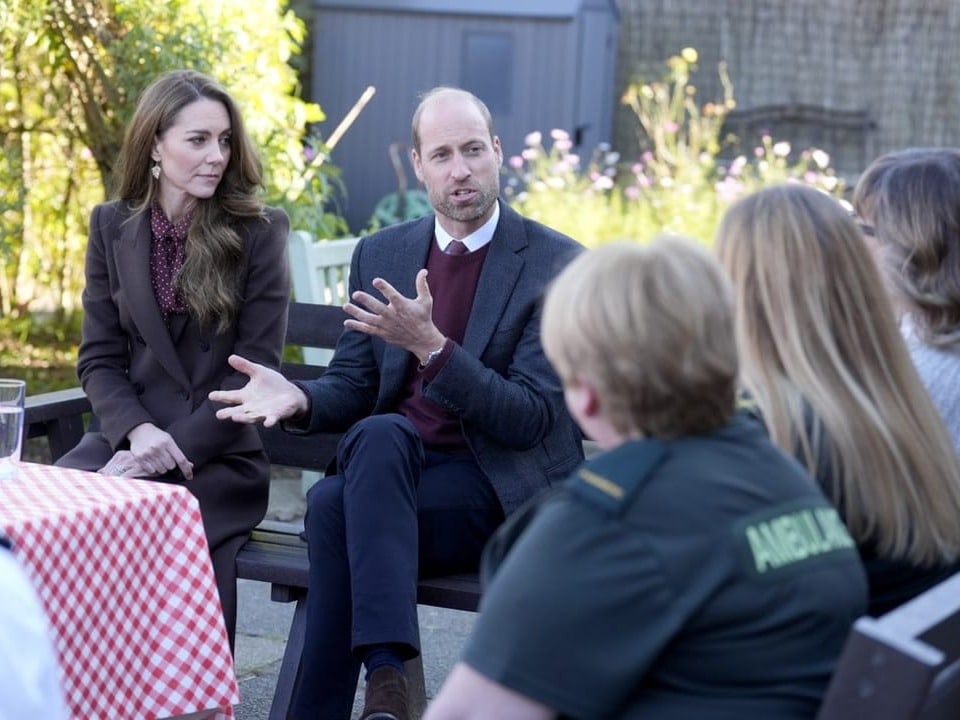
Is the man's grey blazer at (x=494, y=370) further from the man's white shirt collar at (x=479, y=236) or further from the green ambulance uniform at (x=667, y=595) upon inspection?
the green ambulance uniform at (x=667, y=595)

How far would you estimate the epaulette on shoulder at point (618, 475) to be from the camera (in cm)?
160

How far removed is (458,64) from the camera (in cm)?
985

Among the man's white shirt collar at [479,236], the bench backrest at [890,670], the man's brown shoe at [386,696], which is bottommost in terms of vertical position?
the man's brown shoe at [386,696]

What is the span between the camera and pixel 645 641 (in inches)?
62.1

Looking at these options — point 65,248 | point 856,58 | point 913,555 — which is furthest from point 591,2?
point 913,555

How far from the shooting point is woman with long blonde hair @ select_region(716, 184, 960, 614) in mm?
2014

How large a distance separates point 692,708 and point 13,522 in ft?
4.45

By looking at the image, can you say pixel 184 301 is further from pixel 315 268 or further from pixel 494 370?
pixel 315 268

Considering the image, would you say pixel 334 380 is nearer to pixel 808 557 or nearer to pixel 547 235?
pixel 547 235

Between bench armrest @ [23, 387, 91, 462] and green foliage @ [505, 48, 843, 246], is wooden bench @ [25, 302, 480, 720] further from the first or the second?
green foliage @ [505, 48, 843, 246]

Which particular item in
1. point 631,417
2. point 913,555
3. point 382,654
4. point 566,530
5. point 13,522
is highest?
point 631,417

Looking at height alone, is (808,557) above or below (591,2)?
below

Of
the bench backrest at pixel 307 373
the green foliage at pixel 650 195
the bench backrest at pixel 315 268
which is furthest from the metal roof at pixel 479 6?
the bench backrest at pixel 307 373

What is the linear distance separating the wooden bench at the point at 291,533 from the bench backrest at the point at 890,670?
5.21 feet
